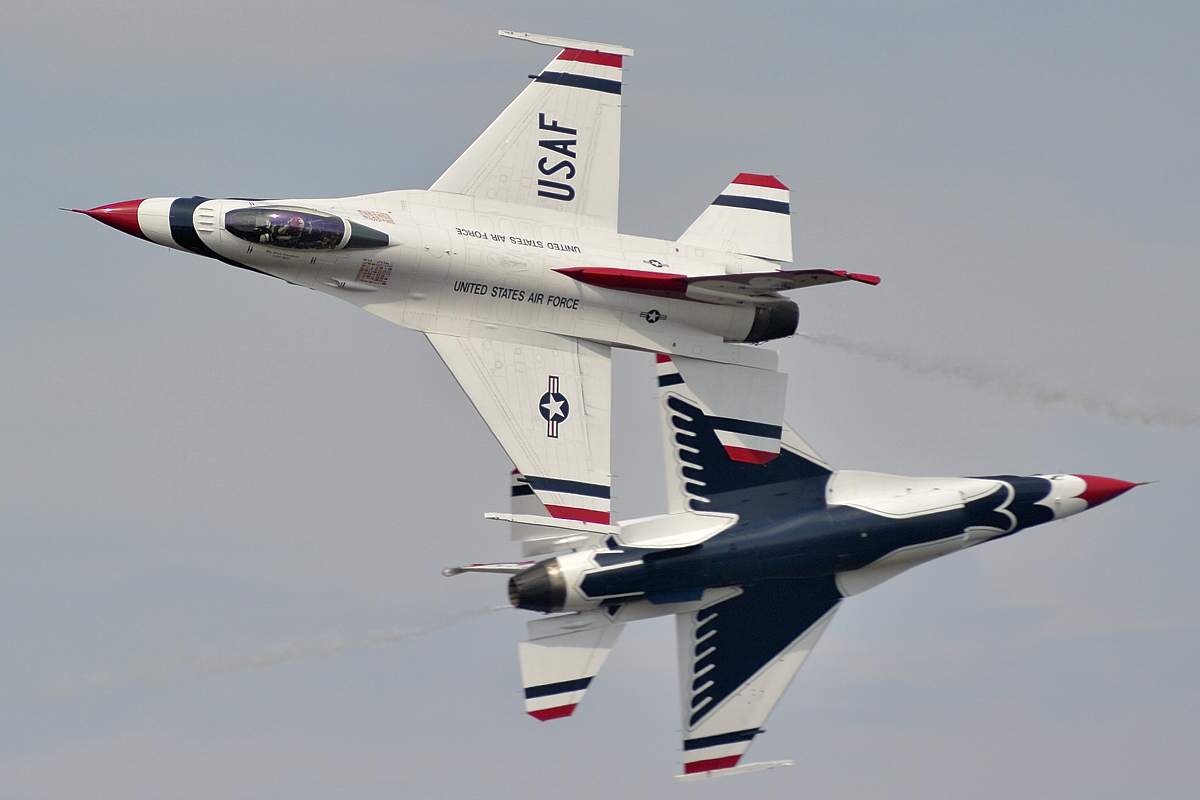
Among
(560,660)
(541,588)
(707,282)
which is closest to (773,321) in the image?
(707,282)

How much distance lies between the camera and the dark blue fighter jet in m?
29.7

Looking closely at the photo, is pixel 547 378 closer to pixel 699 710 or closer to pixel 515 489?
pixel 515 489

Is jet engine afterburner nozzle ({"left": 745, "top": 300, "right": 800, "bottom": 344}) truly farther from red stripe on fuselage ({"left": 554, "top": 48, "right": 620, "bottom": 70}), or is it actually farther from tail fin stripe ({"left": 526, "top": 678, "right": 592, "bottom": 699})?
tail fin stripe ({"left": 526, "top": 678, "right": 592, "bottom": 699})

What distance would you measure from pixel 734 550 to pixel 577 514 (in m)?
2.45

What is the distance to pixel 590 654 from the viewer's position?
97.9 ft

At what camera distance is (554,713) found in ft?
97.7

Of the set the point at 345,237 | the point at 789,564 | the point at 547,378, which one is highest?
the point at 345,237

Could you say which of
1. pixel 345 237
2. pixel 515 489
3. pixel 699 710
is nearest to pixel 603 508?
pixel 515 489

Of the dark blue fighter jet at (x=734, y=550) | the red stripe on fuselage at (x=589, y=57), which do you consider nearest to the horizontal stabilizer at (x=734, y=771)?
the dark blue fighter jet at (x=734, y=550)

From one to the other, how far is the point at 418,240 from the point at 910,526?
877cm

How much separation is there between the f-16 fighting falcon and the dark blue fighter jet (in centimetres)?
3

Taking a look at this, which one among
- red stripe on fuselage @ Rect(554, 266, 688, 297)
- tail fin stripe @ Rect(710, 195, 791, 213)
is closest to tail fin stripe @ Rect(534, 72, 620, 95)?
tail fin stripe @ Rect(710, 195, 791, 213)

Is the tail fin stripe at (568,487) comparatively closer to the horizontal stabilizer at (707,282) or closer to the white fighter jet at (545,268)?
the white fighter jet at (545,268)

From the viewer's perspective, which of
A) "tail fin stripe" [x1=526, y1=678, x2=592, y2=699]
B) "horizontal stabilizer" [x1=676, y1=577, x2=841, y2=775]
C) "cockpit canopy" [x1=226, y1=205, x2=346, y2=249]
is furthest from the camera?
"horizontal stabilizer" [x1=676, y1=577, x2=841, y2=775]
